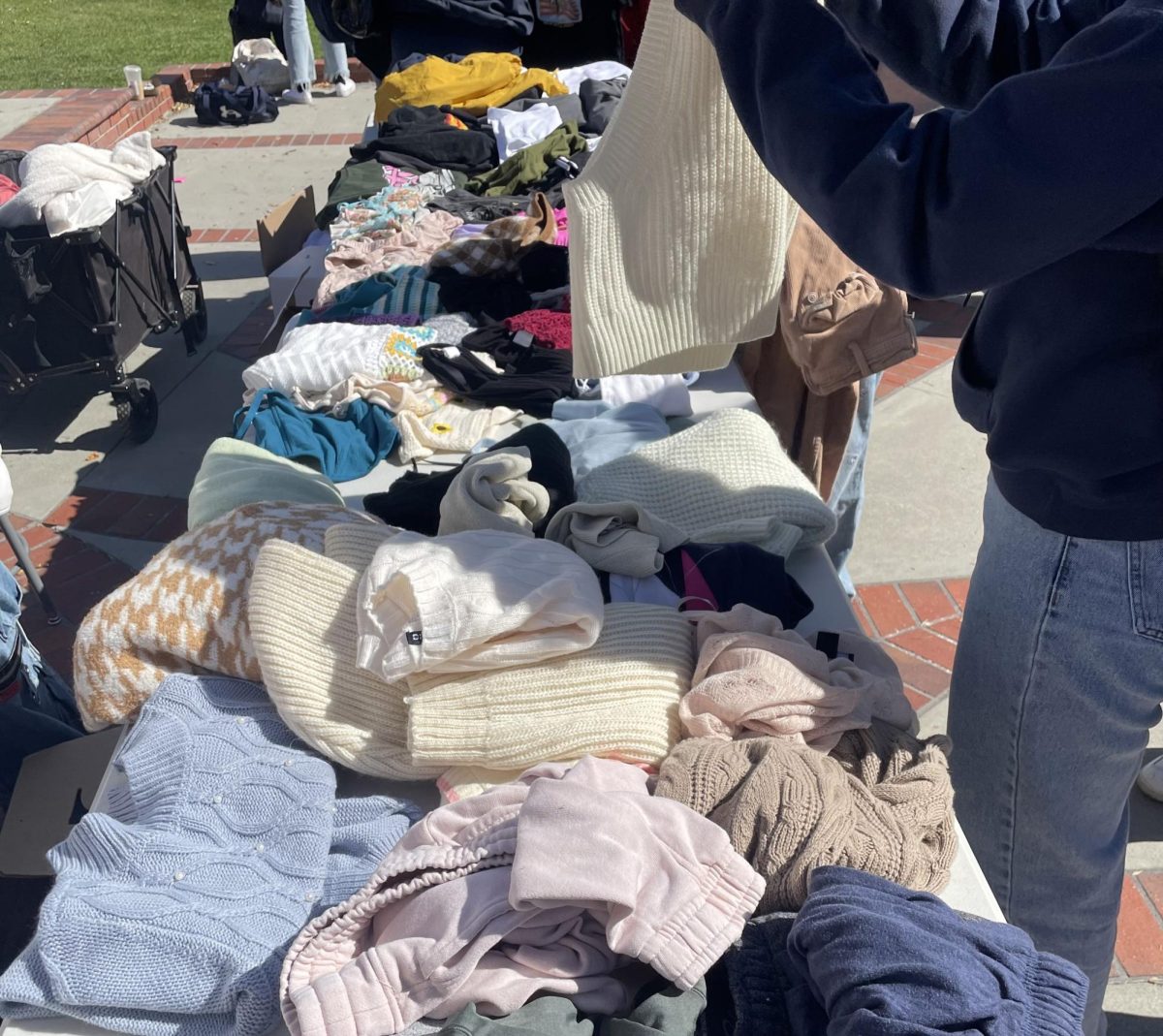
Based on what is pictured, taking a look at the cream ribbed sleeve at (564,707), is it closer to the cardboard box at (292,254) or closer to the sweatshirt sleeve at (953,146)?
the sweatshirt sleeve at (953,146)

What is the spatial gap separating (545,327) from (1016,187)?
178 centimetres

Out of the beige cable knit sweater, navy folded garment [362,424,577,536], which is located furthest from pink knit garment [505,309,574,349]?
the beige cable knit sweater

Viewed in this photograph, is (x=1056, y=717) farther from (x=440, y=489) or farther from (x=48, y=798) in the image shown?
(x=48, y=798)

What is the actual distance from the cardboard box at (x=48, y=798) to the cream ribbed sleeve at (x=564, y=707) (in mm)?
675

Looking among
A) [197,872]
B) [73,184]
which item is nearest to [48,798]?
[197,872]

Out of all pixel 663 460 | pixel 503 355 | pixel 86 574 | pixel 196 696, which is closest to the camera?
pixel 196 696

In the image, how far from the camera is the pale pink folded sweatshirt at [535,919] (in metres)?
1.02

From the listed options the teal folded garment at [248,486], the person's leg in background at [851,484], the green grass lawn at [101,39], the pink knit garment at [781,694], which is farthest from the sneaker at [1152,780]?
the green grass lawn at [101,39]

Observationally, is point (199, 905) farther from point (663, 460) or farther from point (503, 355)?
point (503, 355)

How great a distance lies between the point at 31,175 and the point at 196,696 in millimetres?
2691

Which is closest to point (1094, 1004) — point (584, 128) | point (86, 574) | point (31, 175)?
point (86, 574)

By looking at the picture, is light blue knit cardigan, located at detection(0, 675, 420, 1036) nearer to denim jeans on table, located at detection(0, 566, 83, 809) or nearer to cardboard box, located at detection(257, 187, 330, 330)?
denim jeans on table, located at detection(0, 566, 83, 809)

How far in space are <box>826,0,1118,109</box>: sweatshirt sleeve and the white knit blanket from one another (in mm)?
2853

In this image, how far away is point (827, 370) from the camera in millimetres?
2197
